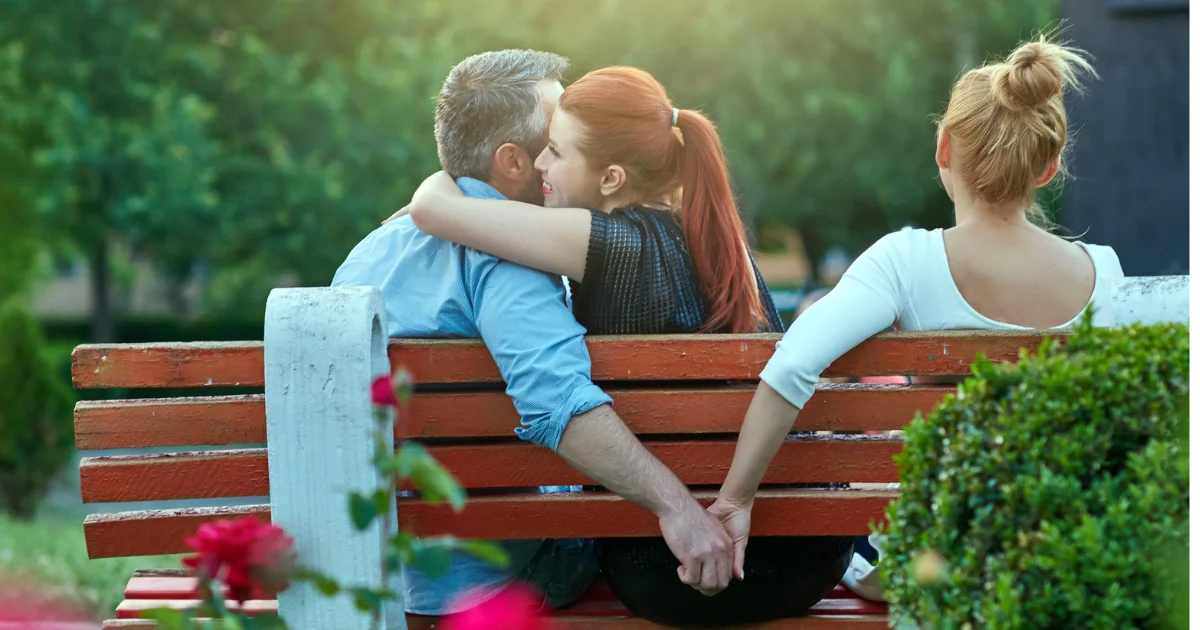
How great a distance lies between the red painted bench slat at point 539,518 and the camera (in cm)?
246

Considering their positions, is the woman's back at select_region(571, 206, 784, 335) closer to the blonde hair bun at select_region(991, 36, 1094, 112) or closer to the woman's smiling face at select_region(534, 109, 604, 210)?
the woman's smiling face at select_region(534, 109, 604, 210)

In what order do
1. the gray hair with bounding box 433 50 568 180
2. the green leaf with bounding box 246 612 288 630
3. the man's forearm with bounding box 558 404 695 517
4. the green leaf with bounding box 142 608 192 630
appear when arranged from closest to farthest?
1. the green leaf with bounding box 142 608 192 630
2. the green leaf with bounding box 246 612 288 630
3. the man's forearm with bounding box 558 404 695 517
4. the gray hair with bounding box 433 50 568 180

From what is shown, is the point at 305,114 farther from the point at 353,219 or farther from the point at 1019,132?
the point at 1019,132

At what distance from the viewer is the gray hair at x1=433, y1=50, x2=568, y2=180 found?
3113mm

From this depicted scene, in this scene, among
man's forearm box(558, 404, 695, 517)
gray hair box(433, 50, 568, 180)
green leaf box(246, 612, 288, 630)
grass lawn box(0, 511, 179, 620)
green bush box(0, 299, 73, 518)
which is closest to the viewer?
green leaf box(246, 612, 288, 630)

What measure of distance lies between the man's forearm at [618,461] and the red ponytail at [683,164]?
1.27 ft

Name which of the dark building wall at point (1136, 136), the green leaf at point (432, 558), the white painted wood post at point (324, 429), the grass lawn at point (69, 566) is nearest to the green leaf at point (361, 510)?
the green leaf at point (432, 558)

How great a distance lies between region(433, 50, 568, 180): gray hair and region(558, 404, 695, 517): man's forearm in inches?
37.0

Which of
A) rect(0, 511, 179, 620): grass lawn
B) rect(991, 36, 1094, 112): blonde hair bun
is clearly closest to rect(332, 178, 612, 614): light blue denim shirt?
rect(991, 36, 1094, 112): blonde hair bun

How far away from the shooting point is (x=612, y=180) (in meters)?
2.82

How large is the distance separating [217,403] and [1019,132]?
1683 mm

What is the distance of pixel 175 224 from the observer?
15.9 meters

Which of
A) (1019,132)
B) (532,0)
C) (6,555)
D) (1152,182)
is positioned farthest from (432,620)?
(532,0)

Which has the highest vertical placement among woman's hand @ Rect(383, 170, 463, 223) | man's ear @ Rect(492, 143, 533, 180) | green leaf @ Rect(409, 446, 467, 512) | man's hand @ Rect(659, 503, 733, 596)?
man's ear @ Rect(492, 143, 533, 180)
